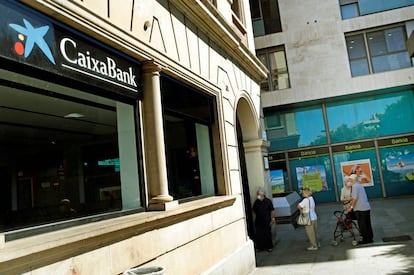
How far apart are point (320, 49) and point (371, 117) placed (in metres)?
4.67

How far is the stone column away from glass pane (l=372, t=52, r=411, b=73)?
58.6 feet

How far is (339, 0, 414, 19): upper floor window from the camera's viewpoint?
787 inches

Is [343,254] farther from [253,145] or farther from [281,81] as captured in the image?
[281,81]

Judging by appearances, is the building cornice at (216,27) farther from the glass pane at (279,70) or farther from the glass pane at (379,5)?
the glass pane at (379,5)

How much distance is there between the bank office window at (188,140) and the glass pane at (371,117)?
14.7 m

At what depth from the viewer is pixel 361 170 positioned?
20.1m

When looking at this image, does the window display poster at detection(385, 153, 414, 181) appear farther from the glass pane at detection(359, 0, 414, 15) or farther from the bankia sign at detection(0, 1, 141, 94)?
the bankia sign at detection(0, 1, 141, 94)

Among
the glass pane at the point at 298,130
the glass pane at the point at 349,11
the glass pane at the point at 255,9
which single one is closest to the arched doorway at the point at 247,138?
the glass pane at the point at 298,130

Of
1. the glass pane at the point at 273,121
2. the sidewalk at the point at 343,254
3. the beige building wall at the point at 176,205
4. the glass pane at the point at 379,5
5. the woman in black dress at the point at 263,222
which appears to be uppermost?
the glass pane at the point at 379,5

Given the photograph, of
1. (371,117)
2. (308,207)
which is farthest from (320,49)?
(308,207)

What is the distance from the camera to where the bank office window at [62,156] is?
358cm

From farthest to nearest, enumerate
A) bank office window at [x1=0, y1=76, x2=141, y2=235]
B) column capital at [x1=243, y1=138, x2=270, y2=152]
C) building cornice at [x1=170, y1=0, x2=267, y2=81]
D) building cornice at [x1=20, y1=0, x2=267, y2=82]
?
column capital at [x1=243, y1=138, x2=270, y2=152], building cornice at [x1=170, y1=0, x2=267, y2=81], building cornice at [x1=20, y1=0, x2=267, y2=82], bank office window at [x1=0, y1=76, x2=141, y2=235]

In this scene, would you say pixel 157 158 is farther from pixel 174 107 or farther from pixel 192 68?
pixel 192 68

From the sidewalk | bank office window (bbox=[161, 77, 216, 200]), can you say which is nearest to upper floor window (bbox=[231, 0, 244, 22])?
bank office window (bbox=[161, 77, 216, 200])
